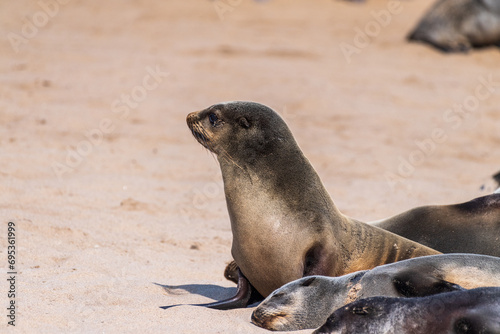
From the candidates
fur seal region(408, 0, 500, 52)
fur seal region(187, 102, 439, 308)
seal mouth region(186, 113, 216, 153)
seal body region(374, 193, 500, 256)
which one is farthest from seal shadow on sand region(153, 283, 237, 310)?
fur seal region(408, 0, 500, 52)

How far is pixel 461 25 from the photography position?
1406 cm

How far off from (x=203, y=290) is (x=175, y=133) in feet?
14.6

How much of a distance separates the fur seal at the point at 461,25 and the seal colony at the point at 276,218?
32.5 feet

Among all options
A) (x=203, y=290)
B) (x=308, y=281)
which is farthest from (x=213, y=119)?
(x=308, y=281)

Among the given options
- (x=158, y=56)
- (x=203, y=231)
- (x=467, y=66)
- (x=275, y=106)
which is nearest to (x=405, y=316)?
(x=203, y=231)

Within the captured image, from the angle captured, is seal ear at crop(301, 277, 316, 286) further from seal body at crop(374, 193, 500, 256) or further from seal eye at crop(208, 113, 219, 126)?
seal body at crop(374, 193, 500, 256)

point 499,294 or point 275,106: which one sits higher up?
point 499,294

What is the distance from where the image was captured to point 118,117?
954 centimetres

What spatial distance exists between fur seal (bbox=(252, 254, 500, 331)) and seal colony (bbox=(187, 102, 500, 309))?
1.48ft

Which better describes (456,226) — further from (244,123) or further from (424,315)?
(424,315)

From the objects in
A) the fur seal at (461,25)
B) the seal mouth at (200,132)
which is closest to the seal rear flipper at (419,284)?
the seal mouth at (200,132)

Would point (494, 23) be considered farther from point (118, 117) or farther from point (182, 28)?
point (118, 117)

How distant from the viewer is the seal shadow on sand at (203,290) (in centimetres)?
486

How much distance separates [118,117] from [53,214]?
354 cm
